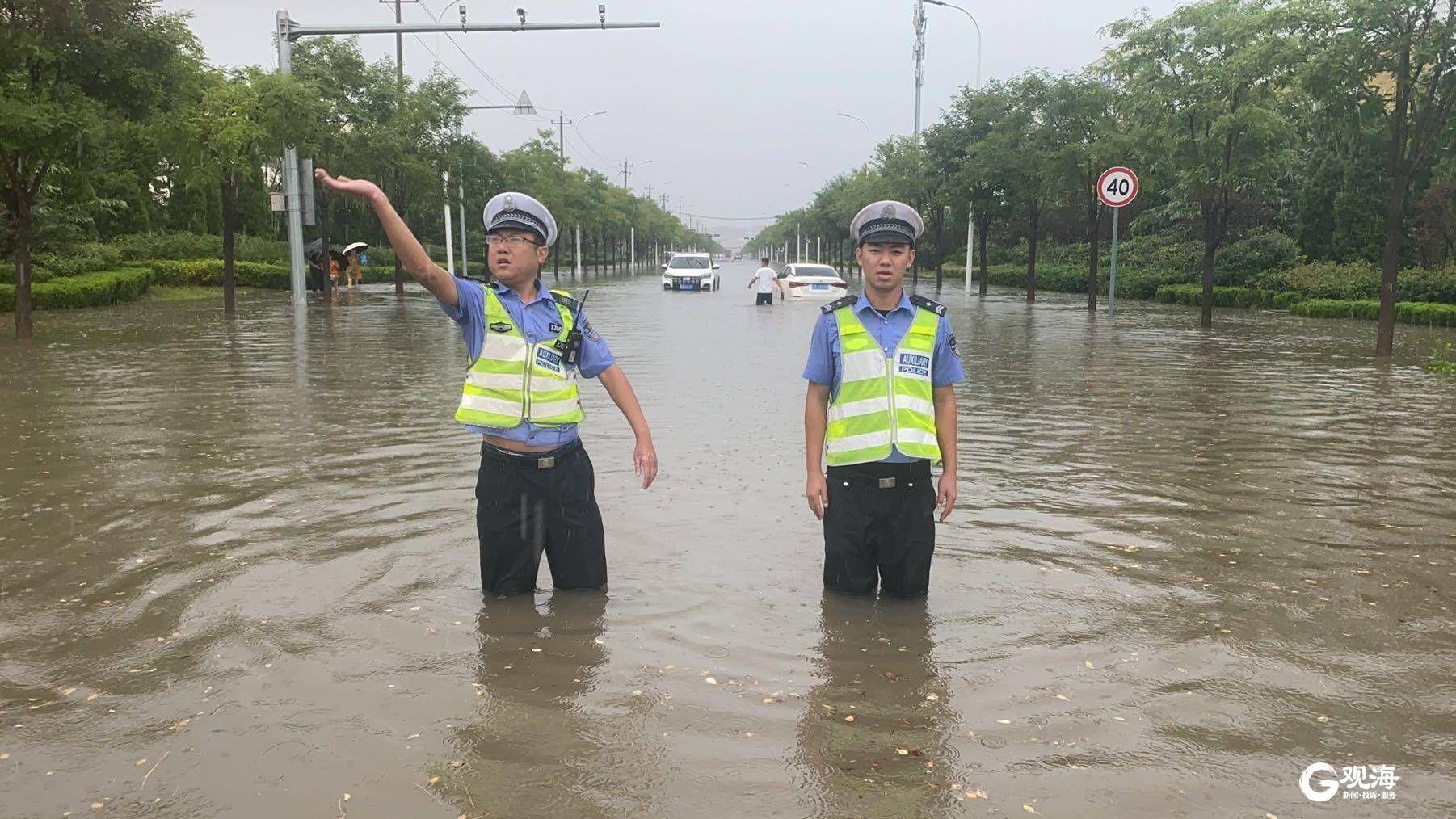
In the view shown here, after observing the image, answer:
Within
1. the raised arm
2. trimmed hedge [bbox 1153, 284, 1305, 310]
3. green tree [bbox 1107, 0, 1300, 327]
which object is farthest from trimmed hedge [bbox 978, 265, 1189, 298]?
the raised arm

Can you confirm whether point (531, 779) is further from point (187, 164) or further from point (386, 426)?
point (187, 164)

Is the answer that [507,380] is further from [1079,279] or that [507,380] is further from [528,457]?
[1079,279]

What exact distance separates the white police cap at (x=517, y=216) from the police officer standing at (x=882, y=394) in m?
1.14

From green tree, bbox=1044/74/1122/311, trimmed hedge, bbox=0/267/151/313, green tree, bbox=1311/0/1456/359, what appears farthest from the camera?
green tree, bbox=1044/74/1122/311

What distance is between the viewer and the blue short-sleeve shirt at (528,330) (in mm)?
4578

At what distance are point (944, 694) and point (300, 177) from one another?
73.4 feet

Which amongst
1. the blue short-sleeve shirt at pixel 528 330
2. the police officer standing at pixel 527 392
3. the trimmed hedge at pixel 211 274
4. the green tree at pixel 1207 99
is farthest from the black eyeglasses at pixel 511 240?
the trimmed hedge at pixel 211 274

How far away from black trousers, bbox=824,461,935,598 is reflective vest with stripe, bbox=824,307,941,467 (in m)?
0.09

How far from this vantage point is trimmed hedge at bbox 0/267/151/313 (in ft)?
73.7

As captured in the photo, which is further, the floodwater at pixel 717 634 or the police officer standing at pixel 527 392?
the police officer standing at pixel 527 392

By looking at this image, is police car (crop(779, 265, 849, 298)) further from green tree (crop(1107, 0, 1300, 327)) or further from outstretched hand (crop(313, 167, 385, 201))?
outstretched hand (crop(313, 167, 385, 201))

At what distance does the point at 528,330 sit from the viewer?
462 cm

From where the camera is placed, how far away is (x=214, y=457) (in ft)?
27.3

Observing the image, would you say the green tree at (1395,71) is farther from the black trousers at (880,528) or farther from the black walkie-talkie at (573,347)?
the black walkie-talkie at (573,347)
